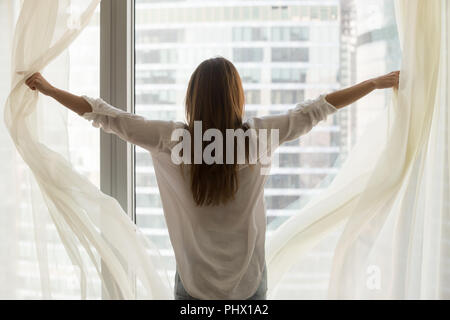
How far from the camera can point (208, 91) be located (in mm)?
1122

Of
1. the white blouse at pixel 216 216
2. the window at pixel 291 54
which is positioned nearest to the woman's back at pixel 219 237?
the white blouse at pixel 216 216

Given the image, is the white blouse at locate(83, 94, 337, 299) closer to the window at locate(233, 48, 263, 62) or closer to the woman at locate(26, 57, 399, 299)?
the woman at locate(26, 57, 399, 299)

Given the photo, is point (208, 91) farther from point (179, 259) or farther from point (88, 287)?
point (88, 287)

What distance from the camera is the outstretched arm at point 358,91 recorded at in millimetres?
1168

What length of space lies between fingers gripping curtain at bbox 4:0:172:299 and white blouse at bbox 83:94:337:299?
0.17m

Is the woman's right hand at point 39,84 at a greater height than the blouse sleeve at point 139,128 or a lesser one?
greater

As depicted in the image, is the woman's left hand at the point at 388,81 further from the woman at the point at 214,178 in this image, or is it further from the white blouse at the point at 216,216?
the white blouse at the point at 216,216

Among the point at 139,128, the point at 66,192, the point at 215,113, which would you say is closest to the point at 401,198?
the point at 215,113

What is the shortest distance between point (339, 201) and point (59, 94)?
91 cm

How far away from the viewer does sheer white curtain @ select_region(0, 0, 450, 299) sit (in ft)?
3.93

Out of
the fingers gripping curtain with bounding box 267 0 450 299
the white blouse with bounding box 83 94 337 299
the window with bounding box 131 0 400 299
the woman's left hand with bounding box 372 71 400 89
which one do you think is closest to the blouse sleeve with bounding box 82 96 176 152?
the white blouse with bounding box 83 94 337 299

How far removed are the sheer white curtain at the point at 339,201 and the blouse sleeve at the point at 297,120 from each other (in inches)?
9.0

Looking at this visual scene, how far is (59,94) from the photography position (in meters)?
1.21
